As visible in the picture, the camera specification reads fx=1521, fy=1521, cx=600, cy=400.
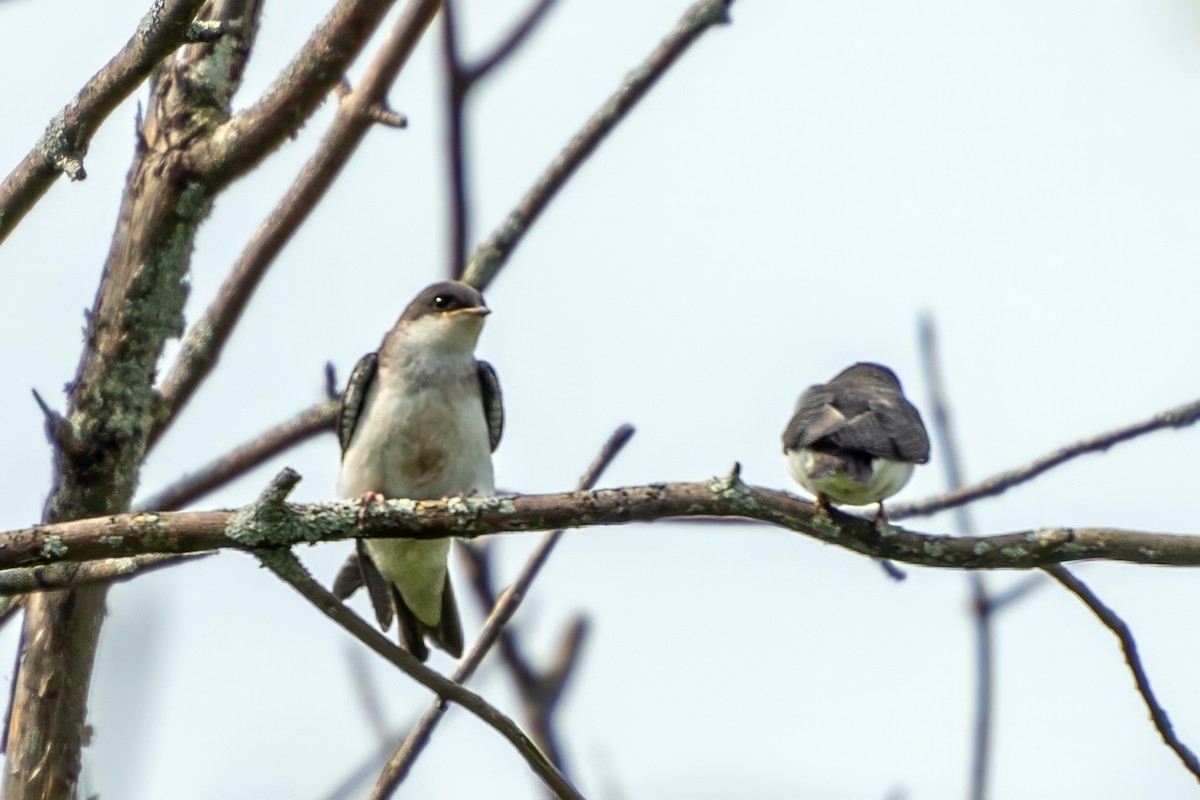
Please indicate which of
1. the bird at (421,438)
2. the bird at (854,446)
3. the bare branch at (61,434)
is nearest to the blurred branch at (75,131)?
the bare branch at (61,434)

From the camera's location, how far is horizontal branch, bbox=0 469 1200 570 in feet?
12.6

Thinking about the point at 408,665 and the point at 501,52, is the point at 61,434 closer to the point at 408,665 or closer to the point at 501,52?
the point at 408,665

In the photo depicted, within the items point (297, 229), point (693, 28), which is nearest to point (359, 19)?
point (297, 229)

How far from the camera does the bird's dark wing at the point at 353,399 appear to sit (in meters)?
7.43

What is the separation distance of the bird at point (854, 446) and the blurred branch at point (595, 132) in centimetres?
146

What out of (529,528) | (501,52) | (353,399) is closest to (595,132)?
(501,52)

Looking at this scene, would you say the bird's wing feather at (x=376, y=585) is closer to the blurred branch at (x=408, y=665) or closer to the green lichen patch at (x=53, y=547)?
the blurred branch at (x=408, y=665)

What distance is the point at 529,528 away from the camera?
4023 mm

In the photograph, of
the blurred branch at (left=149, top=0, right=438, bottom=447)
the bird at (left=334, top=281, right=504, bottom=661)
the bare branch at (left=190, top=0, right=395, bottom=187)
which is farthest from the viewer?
the bird at (left=334, top=281, right=504, bottom=661)

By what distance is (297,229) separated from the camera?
560 centimetres

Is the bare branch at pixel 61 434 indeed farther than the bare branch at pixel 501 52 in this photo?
No

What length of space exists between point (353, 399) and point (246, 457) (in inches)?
54.2

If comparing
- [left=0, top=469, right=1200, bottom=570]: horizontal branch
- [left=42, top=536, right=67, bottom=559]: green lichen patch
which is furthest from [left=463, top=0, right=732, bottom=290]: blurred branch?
[left=42, top=536, right=67, bottom=559]: green lichen patch

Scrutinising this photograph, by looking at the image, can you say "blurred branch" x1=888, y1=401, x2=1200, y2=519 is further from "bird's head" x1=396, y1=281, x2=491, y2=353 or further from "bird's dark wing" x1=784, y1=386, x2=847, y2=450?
"bird's head" x1=396, y1=281, x2=491, y2=353
